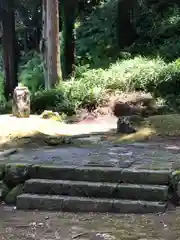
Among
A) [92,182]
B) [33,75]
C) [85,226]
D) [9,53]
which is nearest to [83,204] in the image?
[92,182]

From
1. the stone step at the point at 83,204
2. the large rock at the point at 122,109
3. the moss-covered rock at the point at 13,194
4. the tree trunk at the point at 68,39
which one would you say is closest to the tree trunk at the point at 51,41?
the tree trunk at the point at 68,39

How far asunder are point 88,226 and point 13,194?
1424mm

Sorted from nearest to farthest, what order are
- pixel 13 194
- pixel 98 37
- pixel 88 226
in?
pixel 88 226 < pixel 13 194 < pixel 98 37

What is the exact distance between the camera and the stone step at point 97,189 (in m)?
5.45

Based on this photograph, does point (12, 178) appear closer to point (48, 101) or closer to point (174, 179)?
point (174, 179)

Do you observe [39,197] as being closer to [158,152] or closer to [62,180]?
[62,180]

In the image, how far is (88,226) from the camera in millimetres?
4906

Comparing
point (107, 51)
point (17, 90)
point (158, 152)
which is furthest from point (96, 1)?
point (158, 152)

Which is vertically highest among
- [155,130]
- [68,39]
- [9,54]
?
[68,39]

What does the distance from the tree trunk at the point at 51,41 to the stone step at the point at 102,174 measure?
11097 millimetres

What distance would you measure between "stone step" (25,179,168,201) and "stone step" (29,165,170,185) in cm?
11

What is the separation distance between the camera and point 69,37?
19156mm

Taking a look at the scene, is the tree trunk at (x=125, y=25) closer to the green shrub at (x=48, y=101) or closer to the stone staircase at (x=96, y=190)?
the green shrub at (x=48, y=101)

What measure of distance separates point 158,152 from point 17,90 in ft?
20.8
